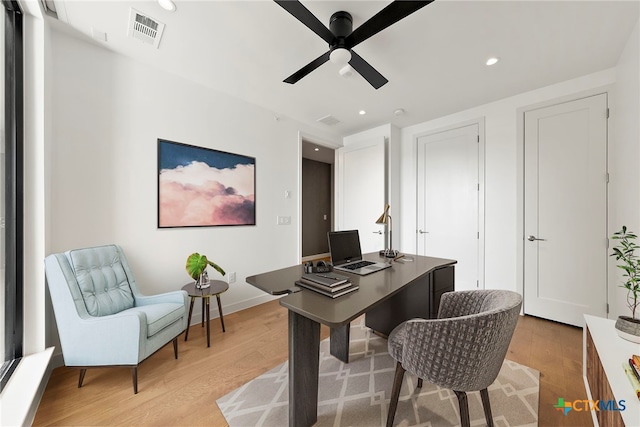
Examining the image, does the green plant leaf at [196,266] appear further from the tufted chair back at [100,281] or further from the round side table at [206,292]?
the tufted chair back at [100,281]

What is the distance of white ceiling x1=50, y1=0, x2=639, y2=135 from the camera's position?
5.35ft

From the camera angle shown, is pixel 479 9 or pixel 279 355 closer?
pixel 479 9

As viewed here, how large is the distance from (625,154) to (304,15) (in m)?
2.79

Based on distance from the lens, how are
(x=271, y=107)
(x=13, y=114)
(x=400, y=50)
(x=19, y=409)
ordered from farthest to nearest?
(x=271, y=107)
(x=400, y=50)
(x=13, y=114)
(x=19, y=409)

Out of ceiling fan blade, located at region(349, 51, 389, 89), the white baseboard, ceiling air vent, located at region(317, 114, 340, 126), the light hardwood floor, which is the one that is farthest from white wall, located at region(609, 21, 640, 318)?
the white baseboard

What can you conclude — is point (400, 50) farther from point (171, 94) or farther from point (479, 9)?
point (171, 94)

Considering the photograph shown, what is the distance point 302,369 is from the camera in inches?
50.3

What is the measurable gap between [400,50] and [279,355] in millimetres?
2791

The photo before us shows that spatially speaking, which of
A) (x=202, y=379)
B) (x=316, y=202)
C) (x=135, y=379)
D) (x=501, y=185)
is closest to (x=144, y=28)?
(x=135, y=379)

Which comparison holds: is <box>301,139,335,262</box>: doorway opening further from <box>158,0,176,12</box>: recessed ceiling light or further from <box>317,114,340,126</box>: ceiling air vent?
<box>158,0,176,12</box>: recessed ceiling light

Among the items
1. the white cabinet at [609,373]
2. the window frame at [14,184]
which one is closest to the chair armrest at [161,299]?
the window frame at [14,184]

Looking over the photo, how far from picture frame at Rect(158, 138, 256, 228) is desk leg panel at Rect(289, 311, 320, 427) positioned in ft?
6.22

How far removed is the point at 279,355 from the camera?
6.76ft

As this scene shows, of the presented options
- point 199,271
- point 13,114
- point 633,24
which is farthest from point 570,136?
point 13,114
